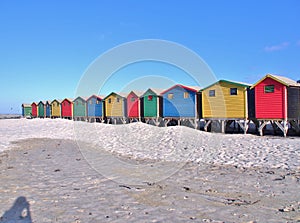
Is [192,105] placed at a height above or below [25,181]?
above

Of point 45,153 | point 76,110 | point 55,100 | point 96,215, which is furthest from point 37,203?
point 55,100

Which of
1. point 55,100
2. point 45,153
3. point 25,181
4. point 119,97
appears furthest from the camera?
point 55,100

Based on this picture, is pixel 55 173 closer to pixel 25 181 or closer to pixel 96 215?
pixel 25 181

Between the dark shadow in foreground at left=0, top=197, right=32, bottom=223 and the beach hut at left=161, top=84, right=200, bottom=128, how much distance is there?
19.9 meters

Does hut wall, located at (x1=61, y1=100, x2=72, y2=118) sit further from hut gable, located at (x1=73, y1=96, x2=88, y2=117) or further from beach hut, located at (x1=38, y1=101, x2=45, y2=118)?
beach hut, located at (x1=38, y1=101, x2=45, y2=118)

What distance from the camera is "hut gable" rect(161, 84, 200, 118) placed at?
81.7 ft

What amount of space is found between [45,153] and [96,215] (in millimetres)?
8838

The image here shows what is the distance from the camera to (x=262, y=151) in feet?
39.7

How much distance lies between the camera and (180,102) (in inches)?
1014

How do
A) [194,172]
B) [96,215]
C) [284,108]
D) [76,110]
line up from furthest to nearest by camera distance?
[76,110]
[284,108]
[194,172]
[96,215]

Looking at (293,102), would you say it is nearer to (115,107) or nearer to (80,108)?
(115,107)

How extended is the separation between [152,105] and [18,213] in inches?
938

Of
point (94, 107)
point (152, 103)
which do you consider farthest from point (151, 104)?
point (94, 107)

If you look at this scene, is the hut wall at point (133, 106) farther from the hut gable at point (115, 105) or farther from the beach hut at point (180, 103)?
the beach hut at point (180, 103)
